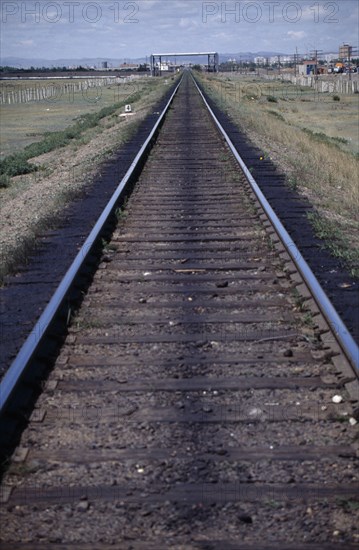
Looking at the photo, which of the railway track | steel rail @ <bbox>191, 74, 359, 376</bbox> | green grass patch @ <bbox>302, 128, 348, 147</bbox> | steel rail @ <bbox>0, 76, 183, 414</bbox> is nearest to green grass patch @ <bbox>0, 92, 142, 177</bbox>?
green grass patch @ <bbox>302, 128, 348, 147</bbox>

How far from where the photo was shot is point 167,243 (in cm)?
934

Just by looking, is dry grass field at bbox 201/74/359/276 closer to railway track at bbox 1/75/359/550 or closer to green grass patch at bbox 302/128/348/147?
green grass patch at bbox 302/128/348/147

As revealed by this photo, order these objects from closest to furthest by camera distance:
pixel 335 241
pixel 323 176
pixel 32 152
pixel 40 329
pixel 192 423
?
pixel 192 423 → pixel 40 329 → pixel 335 241 → pixel 323 176 → pixel 32 152

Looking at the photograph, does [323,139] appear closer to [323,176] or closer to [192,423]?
[323,176]

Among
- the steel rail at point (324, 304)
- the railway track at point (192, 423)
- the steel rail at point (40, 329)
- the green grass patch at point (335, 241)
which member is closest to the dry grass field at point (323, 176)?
the green grass patch at point (335, 241)

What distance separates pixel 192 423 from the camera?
472 cm

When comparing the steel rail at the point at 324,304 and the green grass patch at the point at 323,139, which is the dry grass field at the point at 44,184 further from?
the green grass patch at the point at 323,139

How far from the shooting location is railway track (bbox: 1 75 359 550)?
12.4 feet

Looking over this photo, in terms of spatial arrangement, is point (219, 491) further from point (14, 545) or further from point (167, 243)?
point (167, 243)

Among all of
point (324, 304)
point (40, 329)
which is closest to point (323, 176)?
point (324, 304)

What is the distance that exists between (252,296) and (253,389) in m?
2.07

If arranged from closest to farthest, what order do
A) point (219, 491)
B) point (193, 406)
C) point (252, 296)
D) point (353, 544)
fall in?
point (353, 544), point (219, 491), point (193, 406), point (252, 296)

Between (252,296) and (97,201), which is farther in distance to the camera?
(97,201)

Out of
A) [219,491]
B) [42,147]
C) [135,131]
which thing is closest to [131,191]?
[219,491]
